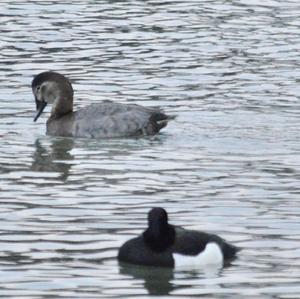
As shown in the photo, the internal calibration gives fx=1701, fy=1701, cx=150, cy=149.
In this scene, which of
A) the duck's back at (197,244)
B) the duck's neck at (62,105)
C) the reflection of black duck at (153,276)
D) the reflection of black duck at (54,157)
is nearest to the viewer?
the reflection of black duck at (153,276)

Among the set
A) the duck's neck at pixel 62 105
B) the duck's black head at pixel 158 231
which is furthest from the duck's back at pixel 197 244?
the duck's neck at pixel 62 105

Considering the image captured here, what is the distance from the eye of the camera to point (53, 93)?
2358 centimetres

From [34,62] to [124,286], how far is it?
45.9 feet

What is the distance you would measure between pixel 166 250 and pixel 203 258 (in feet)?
1.11

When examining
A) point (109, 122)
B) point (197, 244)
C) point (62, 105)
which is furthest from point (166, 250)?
point (62, 105)

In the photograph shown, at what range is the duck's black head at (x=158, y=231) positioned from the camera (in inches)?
594

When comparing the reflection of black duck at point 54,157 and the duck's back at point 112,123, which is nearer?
the reflection of black duck at point 54,157

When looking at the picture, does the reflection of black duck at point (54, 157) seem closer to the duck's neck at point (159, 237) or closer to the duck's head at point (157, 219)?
the duck's neck at point (159, 237)

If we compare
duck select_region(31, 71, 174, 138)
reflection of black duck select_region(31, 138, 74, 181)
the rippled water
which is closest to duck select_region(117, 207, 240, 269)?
the rippled water

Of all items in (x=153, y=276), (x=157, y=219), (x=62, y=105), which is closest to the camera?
(x=153, y=276)

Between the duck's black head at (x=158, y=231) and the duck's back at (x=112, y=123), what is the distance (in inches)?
289

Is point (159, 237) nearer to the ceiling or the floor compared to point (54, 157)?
nearer to the ceiling

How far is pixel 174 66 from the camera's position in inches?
1088

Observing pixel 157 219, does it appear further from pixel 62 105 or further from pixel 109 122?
pixel 62 105
